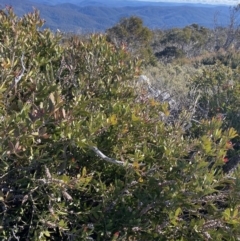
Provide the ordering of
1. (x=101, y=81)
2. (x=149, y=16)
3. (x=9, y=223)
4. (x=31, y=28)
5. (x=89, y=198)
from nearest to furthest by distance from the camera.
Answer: (x=9, y=223) < (x=89, y=198) < (x=101, y=81) < (x=31, y=28) < (x=149, y=16)

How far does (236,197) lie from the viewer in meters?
1.88

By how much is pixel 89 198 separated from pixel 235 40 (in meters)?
33.5

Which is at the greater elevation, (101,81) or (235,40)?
(101,81)

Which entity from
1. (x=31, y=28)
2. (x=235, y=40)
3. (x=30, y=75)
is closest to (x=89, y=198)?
(x=30, y=75)

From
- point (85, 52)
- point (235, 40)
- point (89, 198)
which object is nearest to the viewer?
point (89, 198)

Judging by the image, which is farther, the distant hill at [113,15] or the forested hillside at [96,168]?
the distant hill at [113,15]

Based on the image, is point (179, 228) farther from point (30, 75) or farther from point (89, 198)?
point (30, 75)

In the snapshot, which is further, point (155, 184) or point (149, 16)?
point (149, 16)

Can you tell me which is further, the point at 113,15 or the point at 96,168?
the point at 113,15

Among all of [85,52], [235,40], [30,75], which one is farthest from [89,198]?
[235,40]

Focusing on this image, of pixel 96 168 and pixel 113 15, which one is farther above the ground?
pixel 96 168

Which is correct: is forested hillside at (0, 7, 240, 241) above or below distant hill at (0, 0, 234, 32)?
above

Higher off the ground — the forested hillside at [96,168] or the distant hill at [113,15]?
the forested hillside at [96,168]

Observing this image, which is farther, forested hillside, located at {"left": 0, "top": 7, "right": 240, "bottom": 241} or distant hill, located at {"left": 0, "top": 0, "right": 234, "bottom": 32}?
distant hill, located at {"left": 0, "top": 0, "right": 234, "bottom": 32}
